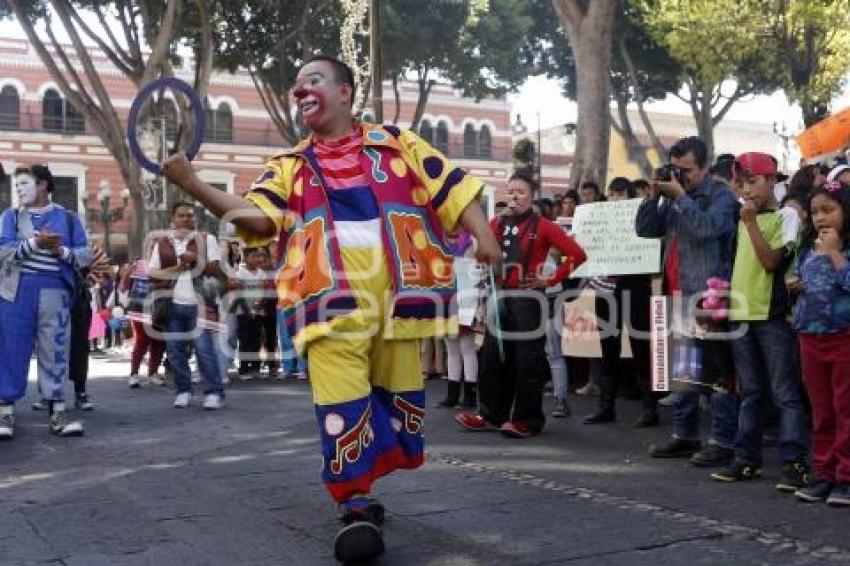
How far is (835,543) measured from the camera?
4281mm

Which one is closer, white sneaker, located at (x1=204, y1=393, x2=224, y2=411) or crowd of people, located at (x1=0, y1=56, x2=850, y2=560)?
crowd of people, located at (x1=0, y1=56, x2=850, y2=560)

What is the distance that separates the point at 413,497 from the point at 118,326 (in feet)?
51.9

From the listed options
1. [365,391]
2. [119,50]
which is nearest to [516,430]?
[365,391]

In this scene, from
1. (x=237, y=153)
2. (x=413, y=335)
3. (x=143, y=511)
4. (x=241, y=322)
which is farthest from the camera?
(x=237, y=153)

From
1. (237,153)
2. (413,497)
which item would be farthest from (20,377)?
(237,153)

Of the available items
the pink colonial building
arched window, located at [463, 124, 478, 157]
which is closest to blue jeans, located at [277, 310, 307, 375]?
the pink colonial building

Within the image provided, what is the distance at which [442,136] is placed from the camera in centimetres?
4878

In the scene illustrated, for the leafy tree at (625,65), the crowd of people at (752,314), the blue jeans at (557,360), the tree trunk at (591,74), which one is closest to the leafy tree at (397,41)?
the leafy tree at (625,65)

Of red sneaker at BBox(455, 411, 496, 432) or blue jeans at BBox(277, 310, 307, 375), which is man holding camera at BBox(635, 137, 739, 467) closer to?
red sneaker at BBox(455, 411, 496, 432)

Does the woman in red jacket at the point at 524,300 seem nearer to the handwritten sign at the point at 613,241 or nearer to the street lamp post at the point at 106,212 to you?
the handwritten sign at the point at 613,241

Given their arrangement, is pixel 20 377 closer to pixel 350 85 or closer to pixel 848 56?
pixel 350 85

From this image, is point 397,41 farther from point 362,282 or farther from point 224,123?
point 362,282

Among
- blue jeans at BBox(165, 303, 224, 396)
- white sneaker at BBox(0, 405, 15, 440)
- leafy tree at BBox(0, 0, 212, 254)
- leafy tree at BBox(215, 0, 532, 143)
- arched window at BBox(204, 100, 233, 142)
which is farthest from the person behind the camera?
arched window at BBox(204, 100, 233, 142)

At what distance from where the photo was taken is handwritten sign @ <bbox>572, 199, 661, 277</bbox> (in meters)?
8.33
